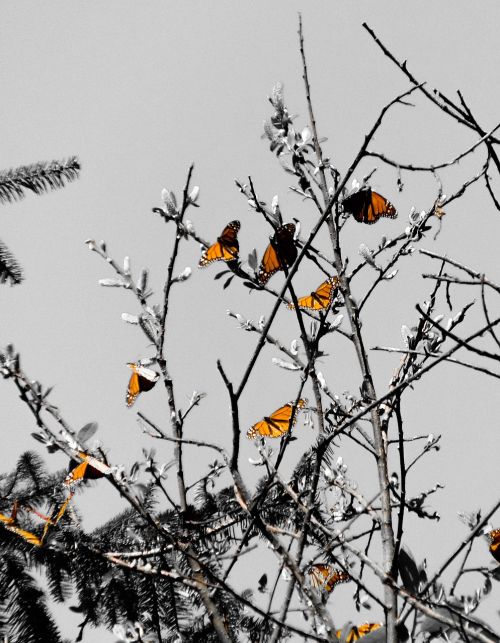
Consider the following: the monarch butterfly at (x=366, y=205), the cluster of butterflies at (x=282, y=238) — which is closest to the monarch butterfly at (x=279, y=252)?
the cluster of butterflies at (x=282, y=238)

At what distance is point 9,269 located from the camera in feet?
13.7

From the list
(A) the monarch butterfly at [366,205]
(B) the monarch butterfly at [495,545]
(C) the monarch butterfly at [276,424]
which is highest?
(A) the monarch butterfly at [366,205]

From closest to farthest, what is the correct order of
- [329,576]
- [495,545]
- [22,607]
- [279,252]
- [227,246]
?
1. [279,252]
2. [495,545]
3. [227,246]
4. [329,576]
5. [22,607]

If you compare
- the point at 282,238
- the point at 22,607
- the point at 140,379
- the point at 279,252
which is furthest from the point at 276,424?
the point at 22,607

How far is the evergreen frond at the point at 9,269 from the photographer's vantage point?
414cm

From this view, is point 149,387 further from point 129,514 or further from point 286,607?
point 129,514

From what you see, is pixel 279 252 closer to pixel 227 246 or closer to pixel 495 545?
pixel 227 246

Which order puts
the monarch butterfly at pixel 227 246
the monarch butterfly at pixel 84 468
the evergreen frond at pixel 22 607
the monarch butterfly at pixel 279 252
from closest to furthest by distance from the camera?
the monarch butterfly at pixel 84 468
the monarch butterfly at pixel 279 252
the monarch butterfly at pixel 227 246
the evergreen frond at pixel 22 607

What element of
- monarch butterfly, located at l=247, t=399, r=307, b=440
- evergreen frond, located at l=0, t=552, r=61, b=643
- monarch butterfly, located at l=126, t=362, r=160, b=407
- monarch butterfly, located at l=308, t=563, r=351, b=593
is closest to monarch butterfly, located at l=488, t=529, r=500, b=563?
monarch butterfly, located at l=308, t=563, r=351, b=593

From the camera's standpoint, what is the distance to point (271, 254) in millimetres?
1981

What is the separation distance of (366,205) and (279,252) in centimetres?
88

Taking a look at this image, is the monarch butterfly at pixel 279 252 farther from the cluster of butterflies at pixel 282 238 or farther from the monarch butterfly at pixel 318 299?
the monarch butterfly at pixel 318 299

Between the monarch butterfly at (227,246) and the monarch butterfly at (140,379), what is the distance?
1.35 ft

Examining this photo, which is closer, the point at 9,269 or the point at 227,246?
the point at 227,246
